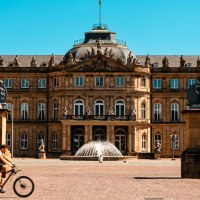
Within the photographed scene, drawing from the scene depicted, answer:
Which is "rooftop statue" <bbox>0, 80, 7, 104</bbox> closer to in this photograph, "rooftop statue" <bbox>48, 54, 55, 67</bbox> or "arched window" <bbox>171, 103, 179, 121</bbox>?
"rooftop statue" <bbox>48, 54, 55, 67</bbox>

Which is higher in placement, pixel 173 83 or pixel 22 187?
pixel 173 83

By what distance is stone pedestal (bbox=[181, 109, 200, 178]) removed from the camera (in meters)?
34.9

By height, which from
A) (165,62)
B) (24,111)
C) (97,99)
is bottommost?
(24,111)

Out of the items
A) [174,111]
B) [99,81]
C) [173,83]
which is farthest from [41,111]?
[173,83]

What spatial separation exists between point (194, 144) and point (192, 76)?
59280mm

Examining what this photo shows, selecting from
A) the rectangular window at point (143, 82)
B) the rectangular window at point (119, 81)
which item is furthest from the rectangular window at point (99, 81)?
the rectangular window at point (143, 82)

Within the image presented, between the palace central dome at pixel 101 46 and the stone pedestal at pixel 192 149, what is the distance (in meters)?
53.2

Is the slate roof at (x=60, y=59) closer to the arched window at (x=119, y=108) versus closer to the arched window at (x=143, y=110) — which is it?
the arched window at (x=143, y=110)

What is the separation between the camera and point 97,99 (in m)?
89.8

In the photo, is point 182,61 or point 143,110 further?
point 182,61

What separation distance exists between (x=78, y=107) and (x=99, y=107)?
3026 millimetres

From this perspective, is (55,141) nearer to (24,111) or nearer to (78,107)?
(78,107)

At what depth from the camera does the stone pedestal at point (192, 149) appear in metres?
34.9

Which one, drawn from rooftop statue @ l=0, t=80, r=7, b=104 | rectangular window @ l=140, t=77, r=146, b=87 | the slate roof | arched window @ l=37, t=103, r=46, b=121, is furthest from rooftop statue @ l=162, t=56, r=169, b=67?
rooftop statue @ l=0, t=80, r=7, b=104
